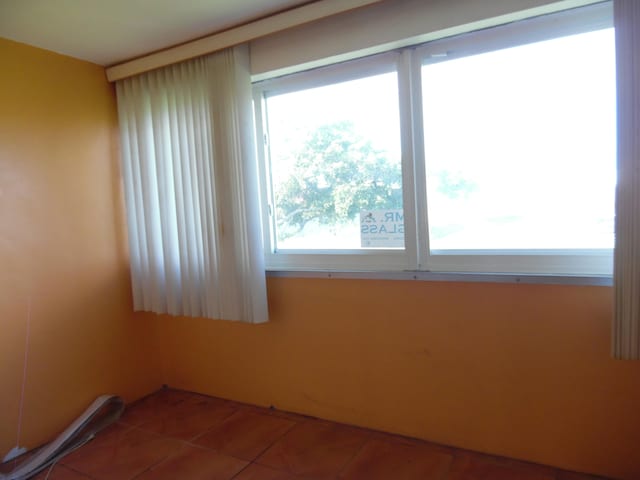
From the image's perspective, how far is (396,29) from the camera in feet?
6.41

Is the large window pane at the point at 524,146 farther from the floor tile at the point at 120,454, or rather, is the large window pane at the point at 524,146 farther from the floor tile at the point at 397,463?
the floor tile at the point at 120,454

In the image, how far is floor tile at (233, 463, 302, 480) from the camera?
1.92 meters

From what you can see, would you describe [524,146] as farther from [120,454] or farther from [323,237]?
[120,454]

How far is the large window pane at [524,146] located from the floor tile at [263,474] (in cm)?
133

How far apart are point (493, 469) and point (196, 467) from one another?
142cm

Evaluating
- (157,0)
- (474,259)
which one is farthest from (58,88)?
(474,259)

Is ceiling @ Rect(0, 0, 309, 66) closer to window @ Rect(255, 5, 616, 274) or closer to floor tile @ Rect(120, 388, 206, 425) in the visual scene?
window @ Rect(255, 5, 616, 274)

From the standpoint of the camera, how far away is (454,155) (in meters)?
1.99

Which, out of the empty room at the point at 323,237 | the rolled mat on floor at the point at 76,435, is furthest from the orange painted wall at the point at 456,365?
the rolled mat on floor at the point at 76,435

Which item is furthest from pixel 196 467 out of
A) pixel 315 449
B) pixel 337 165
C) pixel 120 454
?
pixel 337 165

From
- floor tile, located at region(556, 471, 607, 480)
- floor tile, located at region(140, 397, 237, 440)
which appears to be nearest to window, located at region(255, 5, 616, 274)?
floor tile, located at region(556, 471, 607, 480)

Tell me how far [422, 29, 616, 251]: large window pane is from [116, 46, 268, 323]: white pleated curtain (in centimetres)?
101

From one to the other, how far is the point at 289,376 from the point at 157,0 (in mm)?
2105

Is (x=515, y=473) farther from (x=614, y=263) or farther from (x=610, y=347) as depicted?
(x=614, y=263)
